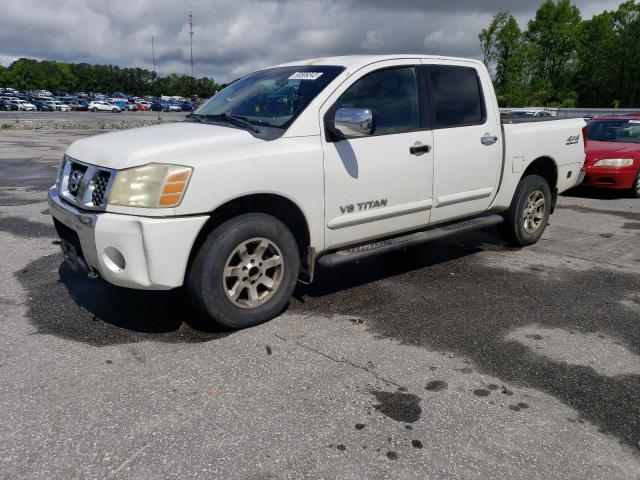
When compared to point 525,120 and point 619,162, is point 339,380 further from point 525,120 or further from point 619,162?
point 619,162

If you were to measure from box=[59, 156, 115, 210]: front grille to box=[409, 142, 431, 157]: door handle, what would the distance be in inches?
89.4

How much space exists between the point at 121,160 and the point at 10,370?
1.40 metres

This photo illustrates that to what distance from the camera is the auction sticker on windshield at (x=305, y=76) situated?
13.7 ft

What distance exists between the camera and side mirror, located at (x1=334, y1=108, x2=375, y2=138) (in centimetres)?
370

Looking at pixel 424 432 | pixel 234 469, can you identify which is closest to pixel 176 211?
pixel 234 469

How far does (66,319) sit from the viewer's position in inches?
156

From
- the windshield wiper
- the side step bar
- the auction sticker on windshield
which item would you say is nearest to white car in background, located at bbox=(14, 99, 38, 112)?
the windshield wiper

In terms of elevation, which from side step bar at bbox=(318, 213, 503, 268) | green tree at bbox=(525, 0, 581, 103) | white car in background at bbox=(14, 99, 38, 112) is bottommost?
side step bar at bbox=(318, 213, 503, 268)

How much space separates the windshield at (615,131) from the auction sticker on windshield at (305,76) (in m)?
8.33

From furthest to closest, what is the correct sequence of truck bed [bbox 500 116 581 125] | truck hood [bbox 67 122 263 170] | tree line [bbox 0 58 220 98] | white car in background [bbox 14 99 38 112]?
tree line [bbox 0 58 220 98] < white car in background [bbox 14 99 38 112] < truck bed [bbox 500 116 581 125] < truck hood [bbox 67 122 263 170]

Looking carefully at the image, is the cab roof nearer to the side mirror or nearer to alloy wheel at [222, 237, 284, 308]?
the side mirror

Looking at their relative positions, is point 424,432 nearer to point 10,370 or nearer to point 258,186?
point 258,186

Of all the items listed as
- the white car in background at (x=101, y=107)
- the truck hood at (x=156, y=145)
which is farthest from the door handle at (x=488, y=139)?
the white car in background at (x=101, y=107)

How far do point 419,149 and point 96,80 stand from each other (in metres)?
164
